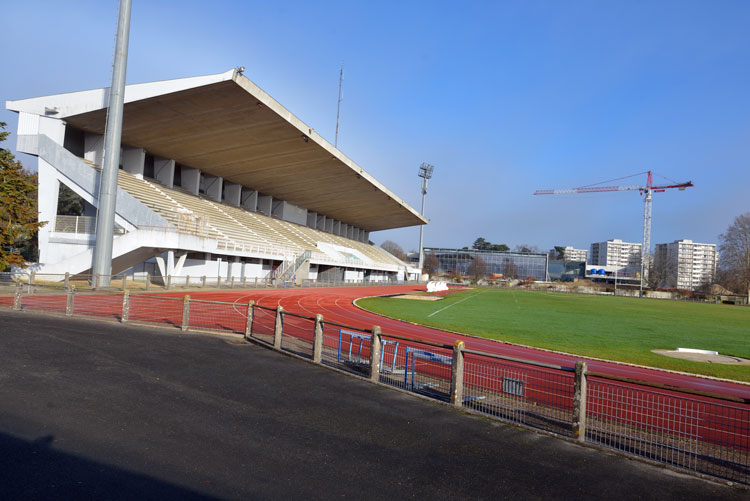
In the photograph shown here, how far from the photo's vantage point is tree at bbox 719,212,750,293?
77688 mm

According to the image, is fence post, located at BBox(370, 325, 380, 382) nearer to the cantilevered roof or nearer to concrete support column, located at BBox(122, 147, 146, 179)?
the cantilevered roof

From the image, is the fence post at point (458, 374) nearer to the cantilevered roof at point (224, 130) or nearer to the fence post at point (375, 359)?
the fence post at point (375, 359)

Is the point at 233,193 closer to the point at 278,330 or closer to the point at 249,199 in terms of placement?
the point at 249,199

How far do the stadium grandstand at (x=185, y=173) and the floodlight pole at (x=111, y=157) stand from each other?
1.89 meters

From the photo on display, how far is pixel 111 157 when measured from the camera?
85.0 feet

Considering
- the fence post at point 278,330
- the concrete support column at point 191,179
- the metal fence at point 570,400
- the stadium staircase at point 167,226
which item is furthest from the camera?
the concrete support column at point 191,179

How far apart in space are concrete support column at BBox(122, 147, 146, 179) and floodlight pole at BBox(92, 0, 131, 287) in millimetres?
10938

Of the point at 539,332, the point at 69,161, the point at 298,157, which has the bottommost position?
the point at 539,332

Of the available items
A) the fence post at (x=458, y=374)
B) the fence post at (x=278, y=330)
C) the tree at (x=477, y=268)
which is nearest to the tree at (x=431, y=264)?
the tree at (x=477, y=268)

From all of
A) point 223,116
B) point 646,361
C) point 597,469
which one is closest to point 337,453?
point 597,469

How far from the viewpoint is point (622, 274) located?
6713 inches

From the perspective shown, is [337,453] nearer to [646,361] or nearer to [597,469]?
[597,469]

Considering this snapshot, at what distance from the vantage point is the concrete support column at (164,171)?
131ft

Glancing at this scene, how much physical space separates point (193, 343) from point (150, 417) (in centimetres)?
563
